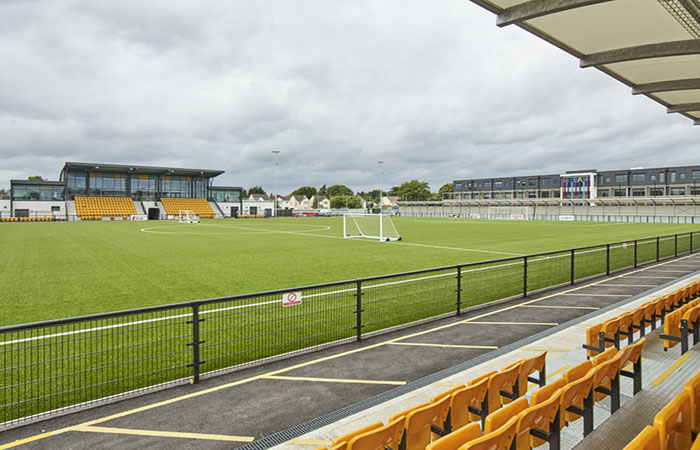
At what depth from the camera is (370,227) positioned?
110ft

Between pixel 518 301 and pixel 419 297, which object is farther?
pixel 419 297

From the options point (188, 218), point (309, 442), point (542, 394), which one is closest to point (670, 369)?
→ point (542, 394)

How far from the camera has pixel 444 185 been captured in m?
168

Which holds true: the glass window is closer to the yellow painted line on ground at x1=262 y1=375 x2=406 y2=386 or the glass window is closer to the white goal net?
the white goal net

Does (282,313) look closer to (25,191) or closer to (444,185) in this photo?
(25,191)

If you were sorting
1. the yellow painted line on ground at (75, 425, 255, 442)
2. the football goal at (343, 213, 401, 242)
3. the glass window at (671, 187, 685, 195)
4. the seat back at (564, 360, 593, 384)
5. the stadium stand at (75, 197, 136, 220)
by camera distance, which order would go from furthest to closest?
the glass window at (671, 187, 685, 195) < the stadium stand at (75, 197, 136, 220) < the football goal at (343, 213, 401, 242) < the yellow painted line on ground at (75, 425, 255, 442) < the seat back at (564, 360, 593, 384)

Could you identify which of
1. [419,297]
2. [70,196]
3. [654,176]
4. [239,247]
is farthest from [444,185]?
[419,297]

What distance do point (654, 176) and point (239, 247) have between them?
10201 cm

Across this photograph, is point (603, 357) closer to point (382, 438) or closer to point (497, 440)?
point (497, 440)

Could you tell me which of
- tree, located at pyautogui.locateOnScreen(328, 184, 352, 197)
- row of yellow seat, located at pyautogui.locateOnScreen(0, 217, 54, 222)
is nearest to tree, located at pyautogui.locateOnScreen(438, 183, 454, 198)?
tree, located at pyautogui.locateOnScreen(328, 184, 352, 197)

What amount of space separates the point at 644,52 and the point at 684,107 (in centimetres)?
513

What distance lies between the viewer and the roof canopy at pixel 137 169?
69688 mm

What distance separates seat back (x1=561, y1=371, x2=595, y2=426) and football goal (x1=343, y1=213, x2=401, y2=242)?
25.7 meters

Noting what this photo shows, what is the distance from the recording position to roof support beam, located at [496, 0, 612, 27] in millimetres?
5578
